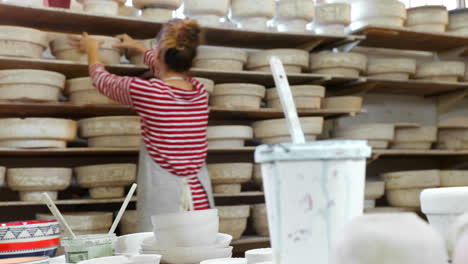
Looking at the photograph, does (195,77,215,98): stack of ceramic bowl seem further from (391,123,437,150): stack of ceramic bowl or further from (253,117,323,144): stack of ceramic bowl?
(391,123,437,150): stack of ceramic bowl

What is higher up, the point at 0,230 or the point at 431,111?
the point at 431,111

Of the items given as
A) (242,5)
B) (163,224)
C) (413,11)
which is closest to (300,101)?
(242,5)

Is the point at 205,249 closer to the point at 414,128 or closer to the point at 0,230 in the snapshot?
the point at 0,230

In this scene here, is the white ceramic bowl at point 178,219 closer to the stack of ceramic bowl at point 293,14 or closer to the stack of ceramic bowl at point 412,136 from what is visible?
the stack of ceramic bowl at point 293,14

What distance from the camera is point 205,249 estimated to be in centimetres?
103

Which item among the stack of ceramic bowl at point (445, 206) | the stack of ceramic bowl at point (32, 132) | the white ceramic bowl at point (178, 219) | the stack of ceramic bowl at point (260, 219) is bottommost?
the stack of ceramic bowl at point (260, 219)

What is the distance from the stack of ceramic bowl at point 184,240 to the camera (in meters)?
1.01

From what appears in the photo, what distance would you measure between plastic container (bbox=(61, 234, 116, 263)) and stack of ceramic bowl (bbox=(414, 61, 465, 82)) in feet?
10.9

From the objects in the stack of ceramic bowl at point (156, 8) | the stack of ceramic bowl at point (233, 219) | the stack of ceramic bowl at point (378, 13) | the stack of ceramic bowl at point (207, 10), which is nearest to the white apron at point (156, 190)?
the stack of ceramic bowl at point (233, 219)

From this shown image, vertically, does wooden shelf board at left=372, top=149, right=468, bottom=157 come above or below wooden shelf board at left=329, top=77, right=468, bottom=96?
below

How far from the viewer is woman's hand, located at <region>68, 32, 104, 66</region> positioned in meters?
2.72

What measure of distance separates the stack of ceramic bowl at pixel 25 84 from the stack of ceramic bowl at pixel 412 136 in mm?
2368

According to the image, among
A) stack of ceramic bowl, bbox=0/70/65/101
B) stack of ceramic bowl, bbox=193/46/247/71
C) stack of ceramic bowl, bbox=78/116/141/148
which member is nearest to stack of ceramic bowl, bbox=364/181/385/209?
stack of ceramic bowl, bbox=193/46/247/71

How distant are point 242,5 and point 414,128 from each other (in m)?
Result: 1.53
